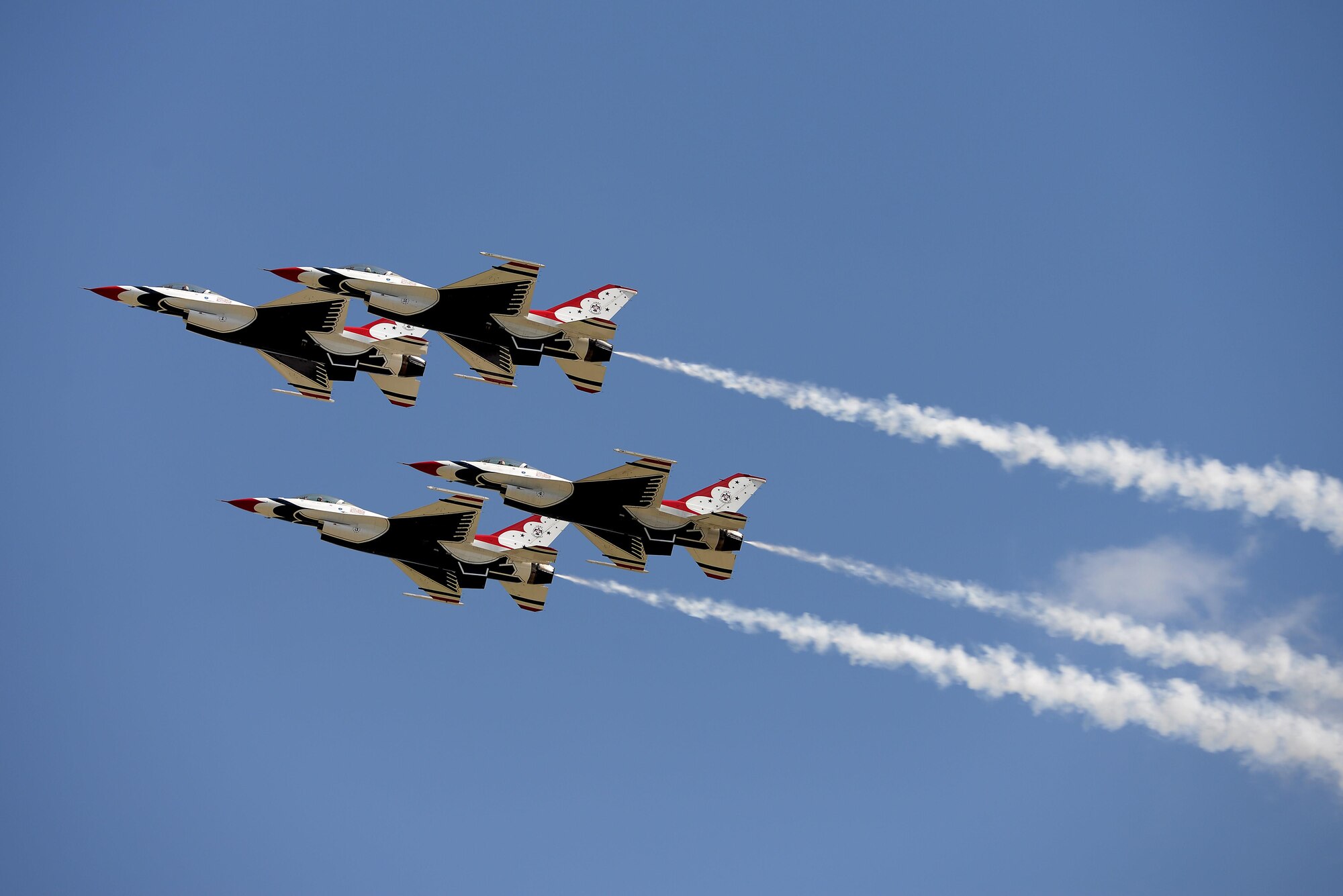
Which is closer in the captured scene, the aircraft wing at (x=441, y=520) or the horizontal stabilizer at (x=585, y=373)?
the aircraft wing at (x=441, y=520)

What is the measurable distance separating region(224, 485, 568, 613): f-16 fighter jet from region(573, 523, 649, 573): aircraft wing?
303cm

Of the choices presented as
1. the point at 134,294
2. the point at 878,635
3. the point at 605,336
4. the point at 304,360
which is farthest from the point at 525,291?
the point at 878,635

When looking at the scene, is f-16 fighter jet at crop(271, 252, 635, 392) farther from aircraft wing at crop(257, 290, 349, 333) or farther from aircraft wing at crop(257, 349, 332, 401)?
aircraft wing at crop(257, 349, 332, 401)

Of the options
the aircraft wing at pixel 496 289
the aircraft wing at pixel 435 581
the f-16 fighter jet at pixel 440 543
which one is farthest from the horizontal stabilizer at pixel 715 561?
the aircraft wing at pixel 496 289

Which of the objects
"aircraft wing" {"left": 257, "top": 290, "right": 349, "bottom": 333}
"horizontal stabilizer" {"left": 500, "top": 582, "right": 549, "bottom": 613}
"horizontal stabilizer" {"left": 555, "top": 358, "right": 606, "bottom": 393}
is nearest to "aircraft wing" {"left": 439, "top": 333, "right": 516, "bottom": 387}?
"horizontal stabilizer" {"left": 555, "top": 358, "right": 606, "bottom": 393}

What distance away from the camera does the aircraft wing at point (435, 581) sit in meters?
104

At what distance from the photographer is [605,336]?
10481 centimetres

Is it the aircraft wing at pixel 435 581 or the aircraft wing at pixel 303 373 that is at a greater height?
the aircraft wing at pixel 303 373

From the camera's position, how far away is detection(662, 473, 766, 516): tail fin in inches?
4050

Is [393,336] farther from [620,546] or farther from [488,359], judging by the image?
[620,546]

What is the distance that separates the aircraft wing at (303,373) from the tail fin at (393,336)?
92.8 inches

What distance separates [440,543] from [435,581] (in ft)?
7.47

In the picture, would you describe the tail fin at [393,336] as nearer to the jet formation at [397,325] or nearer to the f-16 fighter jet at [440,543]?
the jet formation at [397,325]

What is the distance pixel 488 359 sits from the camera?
104 metres
